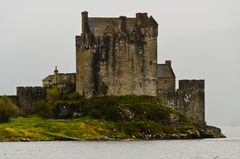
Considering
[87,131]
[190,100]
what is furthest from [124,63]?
[87,131]

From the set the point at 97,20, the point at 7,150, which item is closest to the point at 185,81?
the point at 97,20

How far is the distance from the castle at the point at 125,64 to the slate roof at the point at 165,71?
2.79 metres

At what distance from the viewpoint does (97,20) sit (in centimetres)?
14212

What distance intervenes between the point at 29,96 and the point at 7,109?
7.59 metres

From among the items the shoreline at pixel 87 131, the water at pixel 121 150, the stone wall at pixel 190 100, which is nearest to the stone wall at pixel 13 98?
the shoreline at pixel 87 131

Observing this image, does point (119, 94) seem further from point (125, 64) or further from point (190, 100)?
point (190, 100)

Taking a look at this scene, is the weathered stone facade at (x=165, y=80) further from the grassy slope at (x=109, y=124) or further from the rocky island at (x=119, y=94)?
the grassy slope at (x=109, y=124)

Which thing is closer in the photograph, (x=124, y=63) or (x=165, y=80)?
(x=124, y=63)

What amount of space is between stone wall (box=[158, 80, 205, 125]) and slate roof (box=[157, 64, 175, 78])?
3.67 meters

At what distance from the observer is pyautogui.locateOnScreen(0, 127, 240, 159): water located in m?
99.0

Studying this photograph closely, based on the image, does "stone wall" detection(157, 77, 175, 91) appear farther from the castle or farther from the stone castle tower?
the stone castle tower

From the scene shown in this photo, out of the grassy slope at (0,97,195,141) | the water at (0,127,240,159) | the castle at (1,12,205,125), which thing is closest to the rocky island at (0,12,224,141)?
the castle at (1,12,205,125)

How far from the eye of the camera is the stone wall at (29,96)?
14575cm

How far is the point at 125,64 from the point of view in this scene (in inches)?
5497
